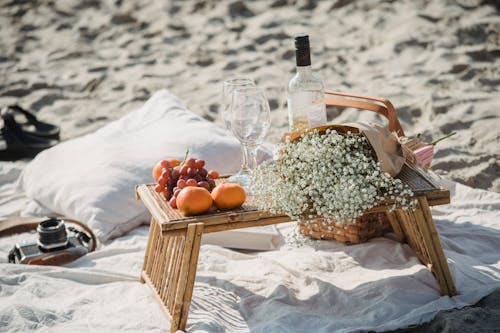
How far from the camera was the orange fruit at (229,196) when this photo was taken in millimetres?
1857

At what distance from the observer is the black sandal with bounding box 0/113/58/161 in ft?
11.8

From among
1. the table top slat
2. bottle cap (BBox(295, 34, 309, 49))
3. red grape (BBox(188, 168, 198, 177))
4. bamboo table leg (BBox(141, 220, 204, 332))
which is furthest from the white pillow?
bottle cap (BBox(295, 34, 309, 49))

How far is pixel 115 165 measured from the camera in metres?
2.74

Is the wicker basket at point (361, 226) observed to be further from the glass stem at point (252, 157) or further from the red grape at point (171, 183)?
the red grape at point (171, 183)

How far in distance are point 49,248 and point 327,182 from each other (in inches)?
41.9

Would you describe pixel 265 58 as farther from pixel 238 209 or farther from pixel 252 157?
pixel 238 209

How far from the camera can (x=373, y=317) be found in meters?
1.93

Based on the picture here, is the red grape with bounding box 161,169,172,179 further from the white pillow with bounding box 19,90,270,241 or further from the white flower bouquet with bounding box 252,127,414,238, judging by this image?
the white pillow with bounding box 19,90,270,241

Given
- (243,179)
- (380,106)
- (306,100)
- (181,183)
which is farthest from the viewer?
(380,106)

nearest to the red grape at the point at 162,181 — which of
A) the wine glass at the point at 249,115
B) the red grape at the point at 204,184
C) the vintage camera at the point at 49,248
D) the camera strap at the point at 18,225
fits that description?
the red grape at the point at 204,184

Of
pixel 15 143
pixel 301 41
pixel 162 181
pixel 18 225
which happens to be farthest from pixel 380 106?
pixel 15 143

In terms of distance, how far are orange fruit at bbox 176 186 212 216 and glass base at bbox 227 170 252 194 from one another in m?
0.20

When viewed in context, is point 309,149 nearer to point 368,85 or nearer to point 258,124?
point 258,124

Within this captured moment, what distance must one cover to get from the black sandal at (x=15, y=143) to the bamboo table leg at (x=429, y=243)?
2.21 metres
